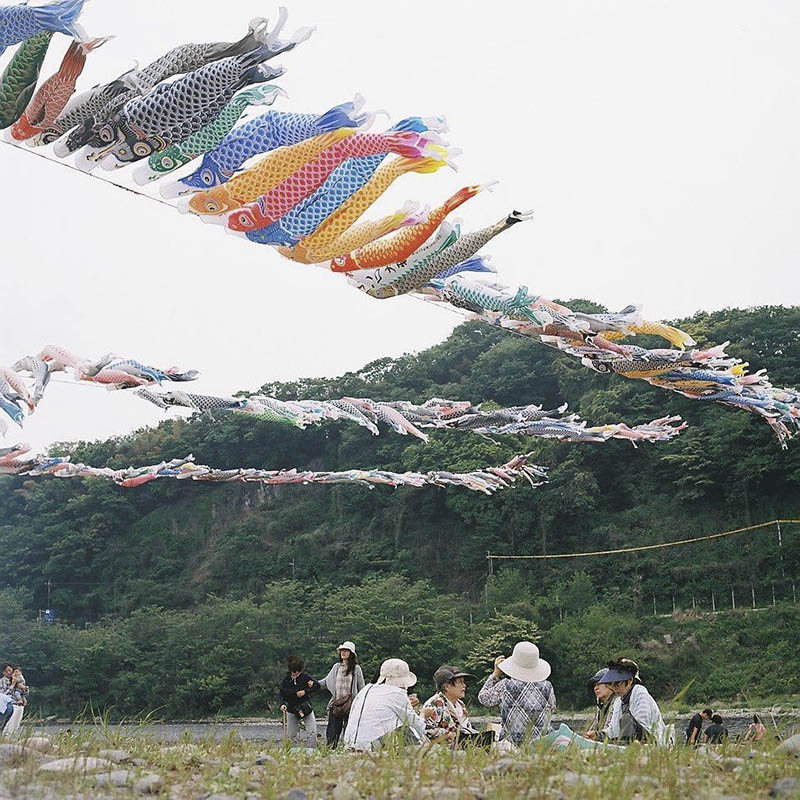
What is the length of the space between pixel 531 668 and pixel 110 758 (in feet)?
7.19

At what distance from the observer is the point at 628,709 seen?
4969mm

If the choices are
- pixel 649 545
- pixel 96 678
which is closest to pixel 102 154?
pixel 96 678

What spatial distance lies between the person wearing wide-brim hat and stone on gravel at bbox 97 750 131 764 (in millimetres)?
1943

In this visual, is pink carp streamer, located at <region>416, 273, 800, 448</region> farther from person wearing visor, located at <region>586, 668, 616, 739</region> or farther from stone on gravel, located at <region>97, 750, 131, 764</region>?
stone on gravel, located at <region>97, 750, 131, 764</region>

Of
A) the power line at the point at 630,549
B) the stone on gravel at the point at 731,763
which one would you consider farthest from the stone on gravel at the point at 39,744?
the power line at the point at 630,549

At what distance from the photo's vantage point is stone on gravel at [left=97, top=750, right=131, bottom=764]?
4.05 m

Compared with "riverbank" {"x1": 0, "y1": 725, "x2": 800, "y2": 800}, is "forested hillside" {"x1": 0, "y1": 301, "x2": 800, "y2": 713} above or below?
above

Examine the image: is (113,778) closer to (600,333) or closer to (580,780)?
(580,780)

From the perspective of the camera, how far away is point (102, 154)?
691cm

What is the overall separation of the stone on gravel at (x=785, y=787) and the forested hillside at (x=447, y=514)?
16.0 metres

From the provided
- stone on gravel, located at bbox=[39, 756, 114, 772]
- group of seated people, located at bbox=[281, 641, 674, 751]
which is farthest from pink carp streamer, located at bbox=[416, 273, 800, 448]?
stone on gravel, located at bbox=[39, 756, 114, 772]

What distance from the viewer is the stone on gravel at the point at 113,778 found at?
345cm

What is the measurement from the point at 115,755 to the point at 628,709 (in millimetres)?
2246

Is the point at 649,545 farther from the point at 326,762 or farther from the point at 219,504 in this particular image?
the point at 326,762
